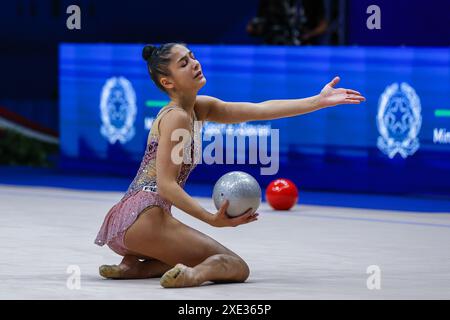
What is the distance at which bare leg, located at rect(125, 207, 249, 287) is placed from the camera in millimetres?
7199

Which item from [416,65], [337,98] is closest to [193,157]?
[337,98]

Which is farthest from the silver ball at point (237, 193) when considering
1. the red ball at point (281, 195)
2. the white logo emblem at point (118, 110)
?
the white logo emblem at point (118, 110)

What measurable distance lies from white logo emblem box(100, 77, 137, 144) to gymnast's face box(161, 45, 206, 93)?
9.07 metres

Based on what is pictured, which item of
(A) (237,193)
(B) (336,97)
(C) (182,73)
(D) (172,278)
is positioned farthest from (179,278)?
(B) (336,97)

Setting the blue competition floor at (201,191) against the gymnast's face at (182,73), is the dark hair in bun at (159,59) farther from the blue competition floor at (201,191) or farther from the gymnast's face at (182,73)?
the blue competition floor at (201,191)

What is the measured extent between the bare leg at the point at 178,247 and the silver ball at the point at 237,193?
31 centimetres

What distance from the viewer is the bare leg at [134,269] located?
7.47 m

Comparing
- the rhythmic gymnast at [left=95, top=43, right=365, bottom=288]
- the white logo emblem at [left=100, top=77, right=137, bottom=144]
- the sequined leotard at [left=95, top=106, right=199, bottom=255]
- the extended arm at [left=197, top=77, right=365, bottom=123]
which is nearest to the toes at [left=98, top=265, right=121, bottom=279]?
the rhythmic gymnast at [left=95, top=43, right=365, bottom=288]

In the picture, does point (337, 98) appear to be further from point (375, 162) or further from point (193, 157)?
point (375, 162)

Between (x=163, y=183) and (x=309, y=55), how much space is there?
8261mm

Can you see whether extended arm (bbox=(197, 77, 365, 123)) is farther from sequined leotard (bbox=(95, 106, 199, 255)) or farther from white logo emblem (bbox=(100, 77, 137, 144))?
white logo emblem (bbox=(100, 77, 137, 144))

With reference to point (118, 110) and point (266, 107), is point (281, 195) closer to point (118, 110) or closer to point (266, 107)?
point (118, 110)

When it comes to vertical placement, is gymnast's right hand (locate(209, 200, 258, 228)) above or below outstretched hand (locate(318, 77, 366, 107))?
below
